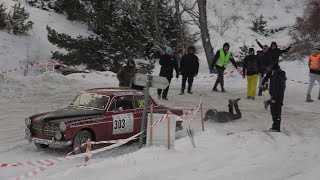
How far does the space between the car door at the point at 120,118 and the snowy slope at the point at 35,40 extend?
54.6 ft

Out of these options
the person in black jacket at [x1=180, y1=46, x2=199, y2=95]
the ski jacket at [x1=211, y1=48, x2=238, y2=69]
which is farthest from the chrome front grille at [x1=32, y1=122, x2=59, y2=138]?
the ski jacket at [x1=211, y1=48, x2=238, y2=69]

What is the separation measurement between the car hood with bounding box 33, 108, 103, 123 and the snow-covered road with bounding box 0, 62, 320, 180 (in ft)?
2.35

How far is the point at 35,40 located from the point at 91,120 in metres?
21.5

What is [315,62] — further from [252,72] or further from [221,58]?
[221,58]

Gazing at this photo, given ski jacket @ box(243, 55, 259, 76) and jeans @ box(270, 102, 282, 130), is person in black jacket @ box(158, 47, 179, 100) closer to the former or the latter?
ski jacket @ box(243, 55, 259, 76)

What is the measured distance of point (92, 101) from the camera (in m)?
10.8

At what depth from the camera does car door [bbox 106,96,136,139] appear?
10.4 meters

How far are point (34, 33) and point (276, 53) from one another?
18087mm

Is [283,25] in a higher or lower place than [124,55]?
higher

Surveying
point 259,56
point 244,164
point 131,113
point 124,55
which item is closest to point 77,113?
point 131,113

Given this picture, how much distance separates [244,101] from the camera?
17.0m

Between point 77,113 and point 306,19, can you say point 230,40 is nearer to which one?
point 306,19

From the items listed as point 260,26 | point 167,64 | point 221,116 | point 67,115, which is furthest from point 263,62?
point 260,26

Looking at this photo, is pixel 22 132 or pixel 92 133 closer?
pixel 92 133
